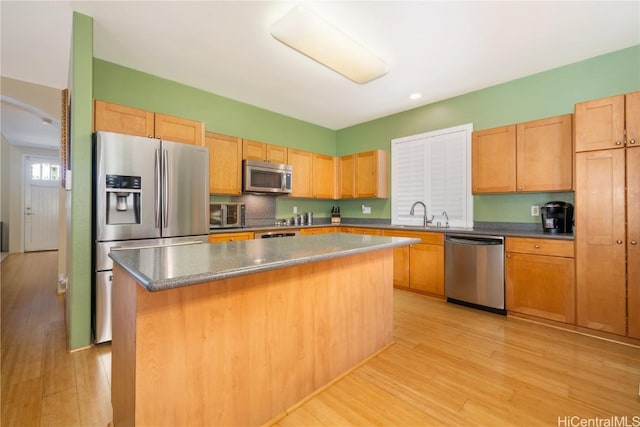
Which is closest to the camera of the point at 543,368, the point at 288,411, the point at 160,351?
the point at 160,351

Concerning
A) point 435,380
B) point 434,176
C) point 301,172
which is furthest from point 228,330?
point 434,176

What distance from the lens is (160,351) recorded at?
1.16 m

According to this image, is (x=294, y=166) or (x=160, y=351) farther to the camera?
(x=294, y=166)

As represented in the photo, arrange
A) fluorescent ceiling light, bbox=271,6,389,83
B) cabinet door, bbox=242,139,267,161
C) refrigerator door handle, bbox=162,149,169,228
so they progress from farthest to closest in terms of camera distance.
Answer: cabinet door, bbox=242,139,267,161, refrigerator door handle, bbox=162,149,169,228, fluorescent ceiling light, bbox=271,6,389,83

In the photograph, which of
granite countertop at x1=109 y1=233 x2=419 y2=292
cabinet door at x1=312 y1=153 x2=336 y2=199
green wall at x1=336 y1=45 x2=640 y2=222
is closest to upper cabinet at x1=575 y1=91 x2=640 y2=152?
green wall at x1=336 y1=45 x2=640 y2=222

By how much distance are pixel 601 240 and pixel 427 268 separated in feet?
5.56

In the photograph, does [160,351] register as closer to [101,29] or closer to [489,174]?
[101,29]

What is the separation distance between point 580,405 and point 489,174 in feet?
8.11

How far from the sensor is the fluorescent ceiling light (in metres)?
2.22

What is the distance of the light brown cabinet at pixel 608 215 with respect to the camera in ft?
7.84

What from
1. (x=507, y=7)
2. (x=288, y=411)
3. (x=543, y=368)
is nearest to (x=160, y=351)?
(x=288, y=411)

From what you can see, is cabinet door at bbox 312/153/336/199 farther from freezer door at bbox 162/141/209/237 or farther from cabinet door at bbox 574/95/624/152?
cabinet door at bbox 574/95/624/152

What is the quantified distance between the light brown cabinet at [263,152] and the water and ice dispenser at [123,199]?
64.6 inches

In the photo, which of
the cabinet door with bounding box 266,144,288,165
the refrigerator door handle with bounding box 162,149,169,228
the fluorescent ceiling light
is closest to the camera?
the fluorescent ceiling light
